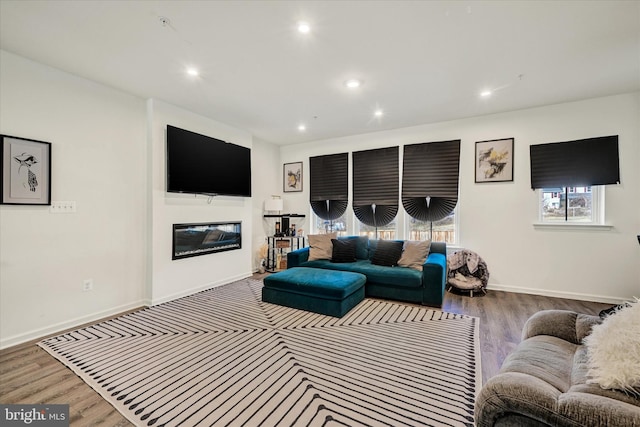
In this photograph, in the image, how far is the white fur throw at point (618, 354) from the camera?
1.05 meters

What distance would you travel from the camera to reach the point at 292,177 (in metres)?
6.14

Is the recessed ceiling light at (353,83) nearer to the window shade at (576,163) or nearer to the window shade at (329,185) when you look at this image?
the window shade at (329,185)

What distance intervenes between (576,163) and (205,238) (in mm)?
5407

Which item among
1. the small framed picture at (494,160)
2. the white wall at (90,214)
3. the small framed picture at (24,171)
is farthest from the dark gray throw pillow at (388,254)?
the small framed picture at (24,171)

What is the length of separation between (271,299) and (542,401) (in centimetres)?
306

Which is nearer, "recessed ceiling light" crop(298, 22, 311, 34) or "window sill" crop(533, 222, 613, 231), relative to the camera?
"recessed ceiling light" crop(298, 22, 311, 34)

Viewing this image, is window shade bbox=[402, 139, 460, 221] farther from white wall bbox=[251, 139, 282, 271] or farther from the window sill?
white wall bbox=[251, 139, 282, 271]

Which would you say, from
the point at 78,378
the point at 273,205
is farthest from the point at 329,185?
the point at 78,378

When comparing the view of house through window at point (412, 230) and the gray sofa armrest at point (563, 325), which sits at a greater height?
the view of house through window at point (412, 230)

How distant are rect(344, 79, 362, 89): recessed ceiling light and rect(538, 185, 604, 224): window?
307 centimetres

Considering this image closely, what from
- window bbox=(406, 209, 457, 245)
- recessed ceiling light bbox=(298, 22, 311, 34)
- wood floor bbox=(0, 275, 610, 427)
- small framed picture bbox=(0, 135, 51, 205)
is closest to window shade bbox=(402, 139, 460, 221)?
window bbox=(406, 209, 457, 245)

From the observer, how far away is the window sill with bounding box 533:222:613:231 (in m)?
3.63

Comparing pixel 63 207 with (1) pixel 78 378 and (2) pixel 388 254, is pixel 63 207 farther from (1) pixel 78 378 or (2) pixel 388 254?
(2) pixel 388 254

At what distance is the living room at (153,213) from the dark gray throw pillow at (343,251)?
1.66m
